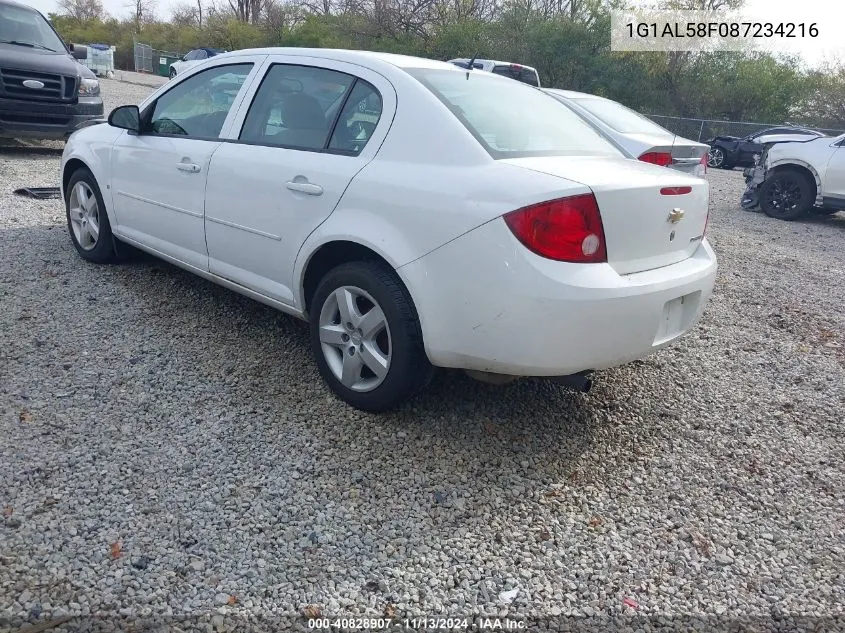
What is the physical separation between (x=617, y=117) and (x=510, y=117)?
5636 millimetres

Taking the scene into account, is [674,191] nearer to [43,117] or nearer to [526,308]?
[526,308]

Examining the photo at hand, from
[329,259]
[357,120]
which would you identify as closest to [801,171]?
[357,120]

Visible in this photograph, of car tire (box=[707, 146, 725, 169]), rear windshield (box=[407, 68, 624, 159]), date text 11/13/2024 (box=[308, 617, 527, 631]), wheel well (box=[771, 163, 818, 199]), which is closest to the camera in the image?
date text 11/13/2024 (box=[308, 617, 527, 631])

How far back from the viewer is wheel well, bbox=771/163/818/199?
10188 mm

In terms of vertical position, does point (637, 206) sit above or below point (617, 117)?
below

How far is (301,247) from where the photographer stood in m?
3.27

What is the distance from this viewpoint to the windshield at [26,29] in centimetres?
960

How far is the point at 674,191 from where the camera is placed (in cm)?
296

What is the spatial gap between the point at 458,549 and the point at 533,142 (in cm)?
184

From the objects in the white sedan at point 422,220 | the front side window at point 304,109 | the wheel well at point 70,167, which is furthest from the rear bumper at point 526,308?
the wheel well at point 70,167

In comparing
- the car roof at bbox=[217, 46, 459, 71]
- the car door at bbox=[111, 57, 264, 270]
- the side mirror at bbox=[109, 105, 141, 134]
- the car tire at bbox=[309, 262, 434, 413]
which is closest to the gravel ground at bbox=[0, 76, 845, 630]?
the car tire at bbox=[309, 262, 434, 413]

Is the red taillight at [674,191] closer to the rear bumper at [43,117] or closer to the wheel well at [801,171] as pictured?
the wheel well at [801,171]

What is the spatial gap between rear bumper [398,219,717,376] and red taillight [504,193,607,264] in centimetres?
4

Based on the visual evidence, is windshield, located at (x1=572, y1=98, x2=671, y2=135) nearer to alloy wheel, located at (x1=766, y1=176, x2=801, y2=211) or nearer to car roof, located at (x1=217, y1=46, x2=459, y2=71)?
alloy wheel, located at (x1=766, y1=176, x2=801, y2=211)
